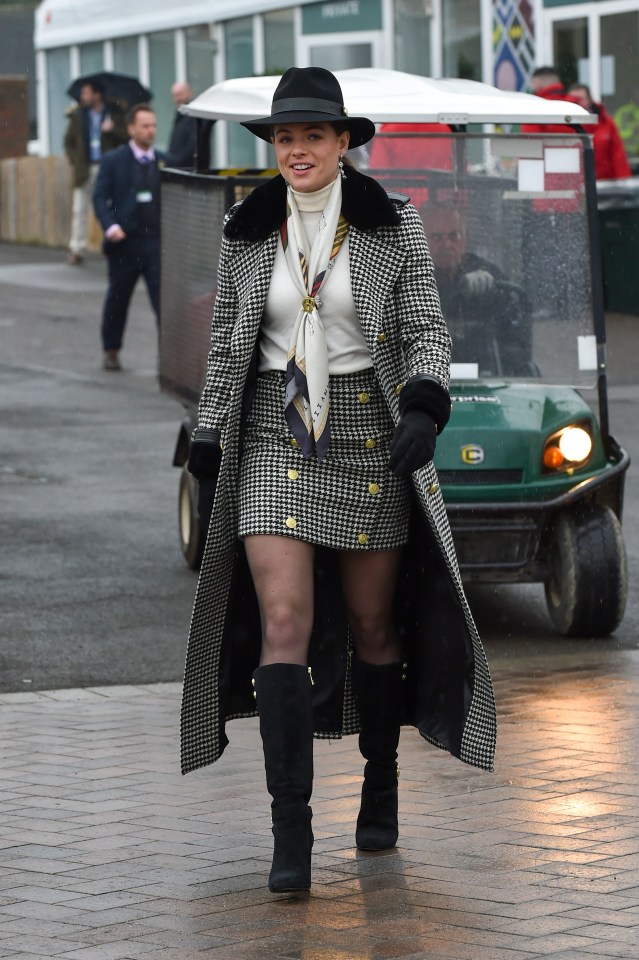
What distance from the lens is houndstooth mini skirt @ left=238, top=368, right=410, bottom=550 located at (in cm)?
461

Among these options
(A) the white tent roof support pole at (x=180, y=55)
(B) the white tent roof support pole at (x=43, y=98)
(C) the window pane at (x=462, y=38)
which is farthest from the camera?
(B) the white tent roof support pole at (x=43, y=98)

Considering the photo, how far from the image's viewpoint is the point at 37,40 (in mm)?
35688

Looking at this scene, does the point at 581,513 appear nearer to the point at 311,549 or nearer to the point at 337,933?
the point at 311,549

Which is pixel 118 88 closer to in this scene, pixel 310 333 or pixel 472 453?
pixel 472 453

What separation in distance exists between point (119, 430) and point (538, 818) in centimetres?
848

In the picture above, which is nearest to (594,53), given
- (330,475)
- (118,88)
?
(118,88)

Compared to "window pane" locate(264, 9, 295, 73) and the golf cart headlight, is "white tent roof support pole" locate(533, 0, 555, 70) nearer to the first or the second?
"window pane" locate(264, 9, 295, 73)

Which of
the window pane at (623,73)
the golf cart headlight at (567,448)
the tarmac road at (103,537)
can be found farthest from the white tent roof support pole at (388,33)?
the golf cart headlight at (567,448)

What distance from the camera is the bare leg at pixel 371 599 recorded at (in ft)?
15.6

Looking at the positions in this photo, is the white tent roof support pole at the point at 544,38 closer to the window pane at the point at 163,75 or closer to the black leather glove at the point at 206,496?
the window pane at the point at 163,75

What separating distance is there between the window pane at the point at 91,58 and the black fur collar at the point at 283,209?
96.1 feet

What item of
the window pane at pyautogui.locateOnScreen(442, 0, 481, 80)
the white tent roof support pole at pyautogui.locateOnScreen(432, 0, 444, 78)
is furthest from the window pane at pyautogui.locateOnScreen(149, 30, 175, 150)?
the window pane at pyautogui.locateOnScreen(442, 0, 481, 80)

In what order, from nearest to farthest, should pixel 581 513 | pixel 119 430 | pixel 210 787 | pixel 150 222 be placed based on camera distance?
1. pixel 210 787
2. pixel 581 513
3. pixel 119 430
4. pixel 150 222

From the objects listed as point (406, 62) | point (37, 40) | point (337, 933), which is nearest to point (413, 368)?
point (337, 933)
